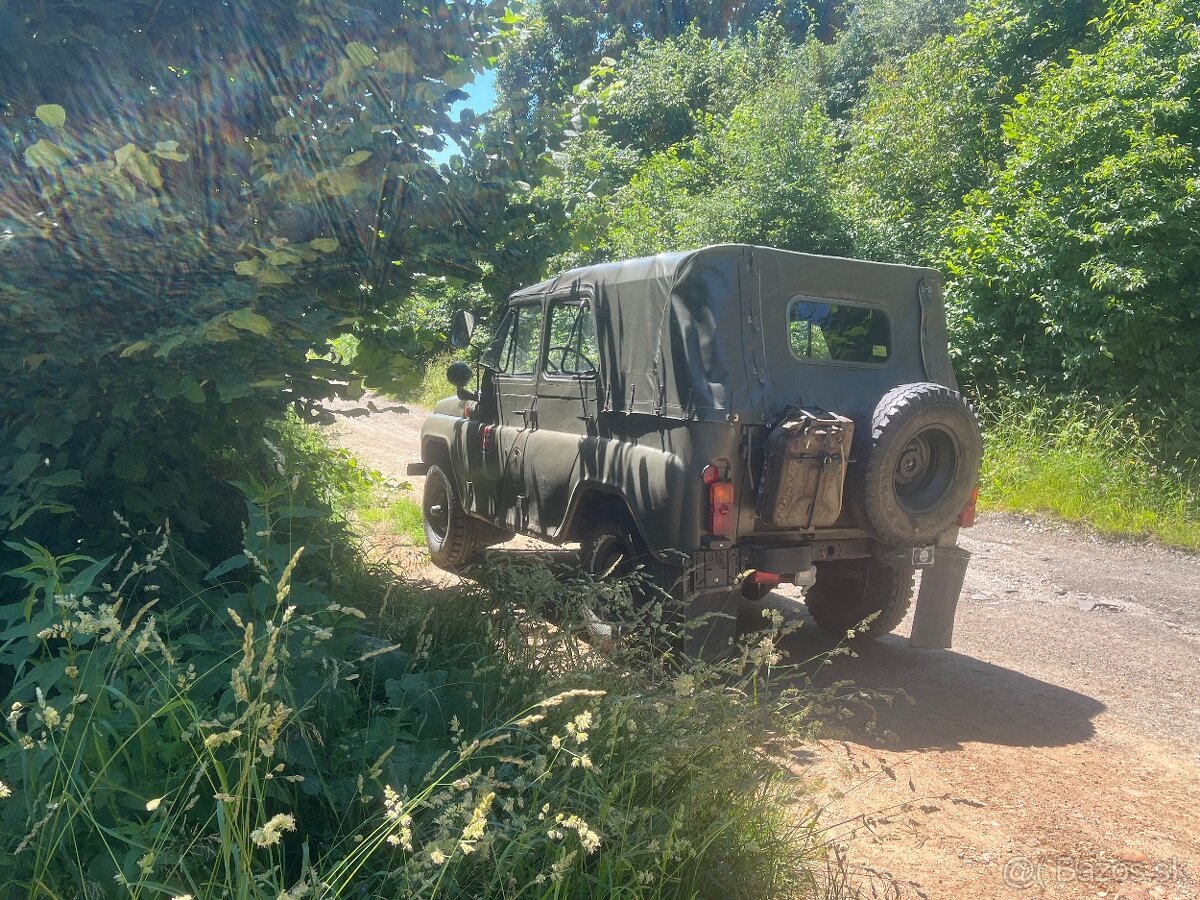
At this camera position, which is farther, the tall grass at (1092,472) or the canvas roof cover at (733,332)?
the tall grass at (1092,472)

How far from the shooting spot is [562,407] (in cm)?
615

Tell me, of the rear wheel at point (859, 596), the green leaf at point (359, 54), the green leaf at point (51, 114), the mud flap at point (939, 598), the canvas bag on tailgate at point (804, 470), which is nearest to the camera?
the green leaf at point (51, 114)

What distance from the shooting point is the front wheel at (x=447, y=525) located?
24.8 ft

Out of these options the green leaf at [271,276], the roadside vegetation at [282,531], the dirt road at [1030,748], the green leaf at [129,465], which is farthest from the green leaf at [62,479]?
the dirt road at [1030,748]

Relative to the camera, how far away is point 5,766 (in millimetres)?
2795

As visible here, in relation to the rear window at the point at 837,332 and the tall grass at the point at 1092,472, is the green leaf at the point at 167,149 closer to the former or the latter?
the rear window at the point at 837,332

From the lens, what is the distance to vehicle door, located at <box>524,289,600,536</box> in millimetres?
5840

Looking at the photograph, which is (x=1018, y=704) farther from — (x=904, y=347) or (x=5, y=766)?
(x=5, y=766)

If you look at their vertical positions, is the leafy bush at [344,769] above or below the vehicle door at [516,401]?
below

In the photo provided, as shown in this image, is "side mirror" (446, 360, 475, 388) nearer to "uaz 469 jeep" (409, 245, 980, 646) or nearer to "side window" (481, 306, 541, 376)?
"side window" (481, 306, 541, 376)

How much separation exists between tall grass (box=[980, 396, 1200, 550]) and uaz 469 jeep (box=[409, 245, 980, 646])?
453 cm

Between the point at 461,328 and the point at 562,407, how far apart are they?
778mm

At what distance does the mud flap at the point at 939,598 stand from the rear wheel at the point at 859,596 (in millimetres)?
172

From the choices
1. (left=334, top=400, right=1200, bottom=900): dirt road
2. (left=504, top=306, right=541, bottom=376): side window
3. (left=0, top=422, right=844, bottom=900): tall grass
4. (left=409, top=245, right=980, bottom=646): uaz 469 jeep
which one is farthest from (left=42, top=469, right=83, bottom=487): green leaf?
(left=504, top=306, right=541, bottom=376): side window
